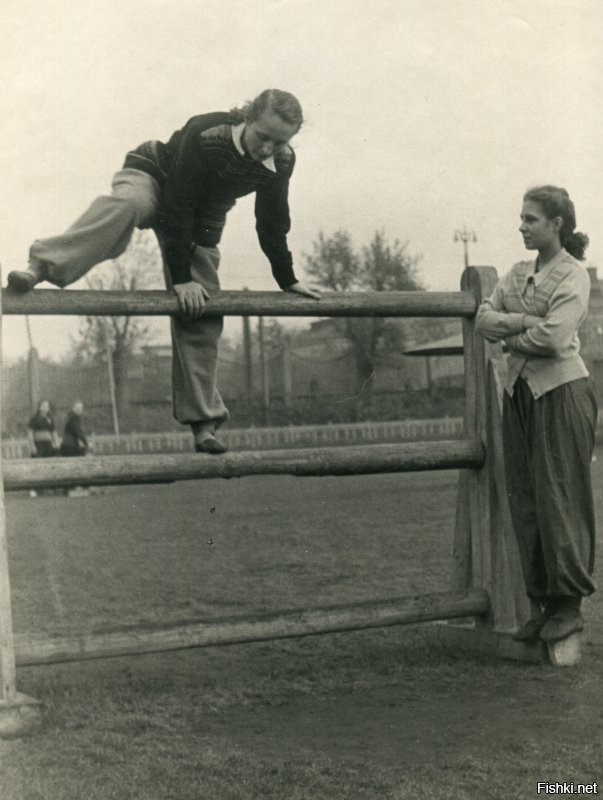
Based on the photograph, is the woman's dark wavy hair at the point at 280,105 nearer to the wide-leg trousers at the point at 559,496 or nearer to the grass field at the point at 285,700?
the wide-leg trousers at the point at 559,496

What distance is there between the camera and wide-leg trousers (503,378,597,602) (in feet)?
14.9

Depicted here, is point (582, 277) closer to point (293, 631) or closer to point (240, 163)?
point (240, 163)

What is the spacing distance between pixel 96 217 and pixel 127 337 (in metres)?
32.6

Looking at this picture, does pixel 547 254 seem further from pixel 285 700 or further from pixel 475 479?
pixel 285 700

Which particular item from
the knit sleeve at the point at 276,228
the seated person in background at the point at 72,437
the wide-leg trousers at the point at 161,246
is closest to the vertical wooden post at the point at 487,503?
the knit sleeve at the point at 276,228

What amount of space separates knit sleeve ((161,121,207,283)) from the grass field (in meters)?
1.64

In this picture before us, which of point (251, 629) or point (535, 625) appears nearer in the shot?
point (251, 629)

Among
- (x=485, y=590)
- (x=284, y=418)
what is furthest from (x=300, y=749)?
(x=284, y=418)

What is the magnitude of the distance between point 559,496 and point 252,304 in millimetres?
1464

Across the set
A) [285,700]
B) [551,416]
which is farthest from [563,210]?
[285,700]

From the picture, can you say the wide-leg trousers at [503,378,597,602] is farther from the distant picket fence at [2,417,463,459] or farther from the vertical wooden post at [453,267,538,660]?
the distant picket fence at [2,417,463,459]

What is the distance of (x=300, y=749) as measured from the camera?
137 inches

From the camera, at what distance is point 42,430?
1812 centimetres

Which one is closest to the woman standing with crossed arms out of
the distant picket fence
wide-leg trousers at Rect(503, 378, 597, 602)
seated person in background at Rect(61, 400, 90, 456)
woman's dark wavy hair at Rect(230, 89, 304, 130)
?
wide-leg trousers at Rect(503, 378, 597, 602)
